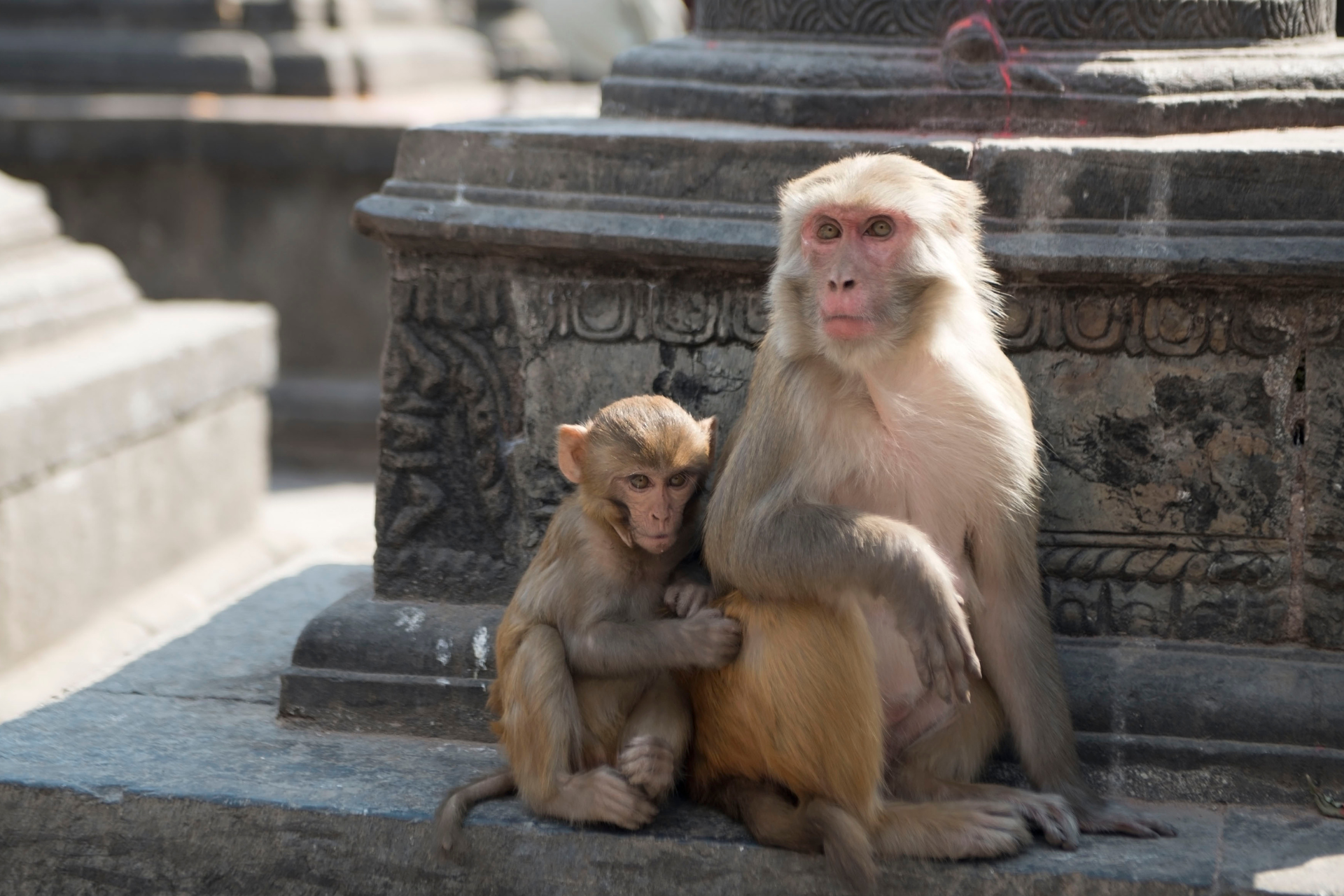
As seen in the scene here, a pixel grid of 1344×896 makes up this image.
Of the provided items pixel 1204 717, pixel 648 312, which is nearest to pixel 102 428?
pixel 648 312

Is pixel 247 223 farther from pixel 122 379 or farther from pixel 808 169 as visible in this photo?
pixel 808 169

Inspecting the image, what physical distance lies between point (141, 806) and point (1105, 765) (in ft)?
7.12

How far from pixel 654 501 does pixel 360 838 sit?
0.99 meters

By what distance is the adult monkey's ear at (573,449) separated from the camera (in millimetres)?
3502

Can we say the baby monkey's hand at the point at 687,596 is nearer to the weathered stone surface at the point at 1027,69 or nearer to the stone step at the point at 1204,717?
the stone step at the point at 1204,717

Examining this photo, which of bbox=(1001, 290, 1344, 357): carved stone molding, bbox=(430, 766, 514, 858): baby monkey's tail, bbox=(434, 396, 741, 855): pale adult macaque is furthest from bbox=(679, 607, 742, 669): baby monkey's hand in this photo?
bbox=(1001, 290, 1344, 357): carved stone molding

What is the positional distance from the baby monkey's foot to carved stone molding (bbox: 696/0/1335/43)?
2.01 m

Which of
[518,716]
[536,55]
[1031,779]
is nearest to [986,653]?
[1031,779]

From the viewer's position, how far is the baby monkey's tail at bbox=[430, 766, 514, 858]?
3438mm

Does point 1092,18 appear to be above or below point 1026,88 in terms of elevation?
above

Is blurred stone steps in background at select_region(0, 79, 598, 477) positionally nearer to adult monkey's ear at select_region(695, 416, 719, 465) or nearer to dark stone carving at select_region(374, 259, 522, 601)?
dark stone carving at select_region(374, 259, 522, 601)

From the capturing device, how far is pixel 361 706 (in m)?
4.07

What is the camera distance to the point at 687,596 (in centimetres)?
352

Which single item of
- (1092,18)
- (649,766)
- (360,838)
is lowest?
(360,838)
